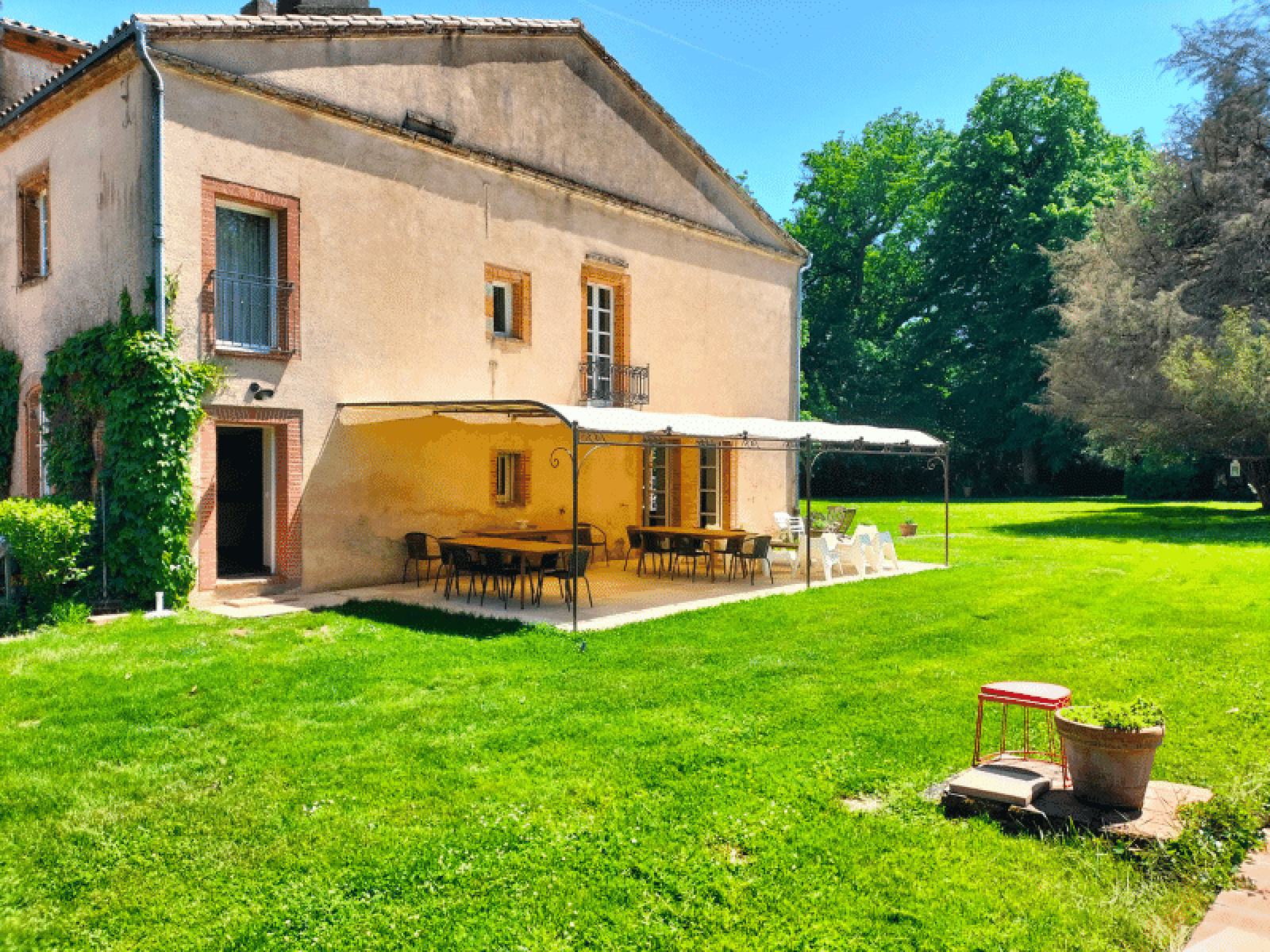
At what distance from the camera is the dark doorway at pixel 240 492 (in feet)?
46.6

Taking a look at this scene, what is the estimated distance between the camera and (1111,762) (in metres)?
4.04

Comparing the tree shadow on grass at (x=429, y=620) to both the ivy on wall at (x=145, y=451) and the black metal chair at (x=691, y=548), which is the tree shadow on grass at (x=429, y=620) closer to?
the ivy on wall at (x=145, y=451)

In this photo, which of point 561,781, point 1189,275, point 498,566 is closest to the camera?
point 561,781

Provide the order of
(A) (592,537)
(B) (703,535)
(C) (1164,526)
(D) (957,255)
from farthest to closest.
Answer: (D) (957,255) → (C) (1164,526) → (A) (592,537) → (B) (703,535)

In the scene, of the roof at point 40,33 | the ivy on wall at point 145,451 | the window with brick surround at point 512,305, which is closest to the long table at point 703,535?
the window with brick surround at point 512,305

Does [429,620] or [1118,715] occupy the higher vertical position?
[1118,715]

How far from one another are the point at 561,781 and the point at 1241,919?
9.83 feet

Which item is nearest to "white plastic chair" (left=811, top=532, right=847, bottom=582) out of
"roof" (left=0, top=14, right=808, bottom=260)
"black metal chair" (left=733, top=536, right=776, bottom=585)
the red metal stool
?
"black metal chair" (left=733, top=536, right=776, bottom=585)

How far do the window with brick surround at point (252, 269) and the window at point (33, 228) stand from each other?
132 inches

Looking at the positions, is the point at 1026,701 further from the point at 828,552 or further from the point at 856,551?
the point at 856,551

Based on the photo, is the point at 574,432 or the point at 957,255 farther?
the point at 957,255

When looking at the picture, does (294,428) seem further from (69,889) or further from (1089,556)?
(1089,556)

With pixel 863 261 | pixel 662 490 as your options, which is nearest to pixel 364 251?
pixel 662 490

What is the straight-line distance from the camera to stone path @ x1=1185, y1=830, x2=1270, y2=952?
311 cm
